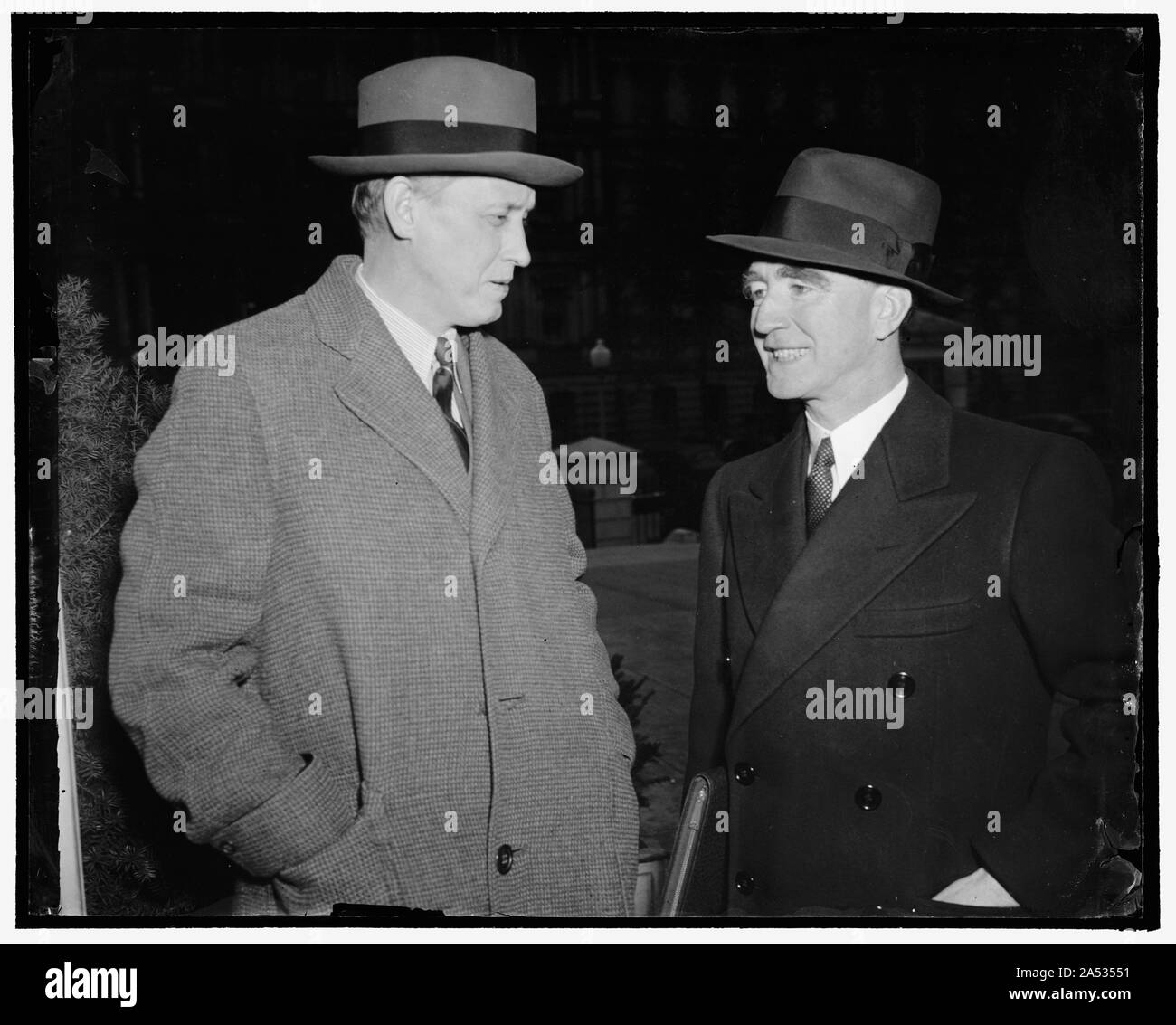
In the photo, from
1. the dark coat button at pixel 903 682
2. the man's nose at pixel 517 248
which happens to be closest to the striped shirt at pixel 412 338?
the man's nose at pixel 517 248

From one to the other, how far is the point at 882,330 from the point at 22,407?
8.58 ft

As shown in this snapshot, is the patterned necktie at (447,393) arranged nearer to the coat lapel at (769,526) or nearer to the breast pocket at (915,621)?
the coat lapel at (769,526)

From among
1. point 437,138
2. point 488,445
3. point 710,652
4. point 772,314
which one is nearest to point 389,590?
point 488,445

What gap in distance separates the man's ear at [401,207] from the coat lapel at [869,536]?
1.46 m

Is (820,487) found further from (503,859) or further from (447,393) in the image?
(503,859)

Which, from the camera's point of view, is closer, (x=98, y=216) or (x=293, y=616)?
(x=293, y=616)

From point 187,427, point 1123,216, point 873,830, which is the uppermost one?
point 1123,216

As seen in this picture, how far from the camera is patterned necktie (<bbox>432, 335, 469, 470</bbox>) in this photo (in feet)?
11.9

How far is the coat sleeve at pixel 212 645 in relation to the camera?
129 inches
